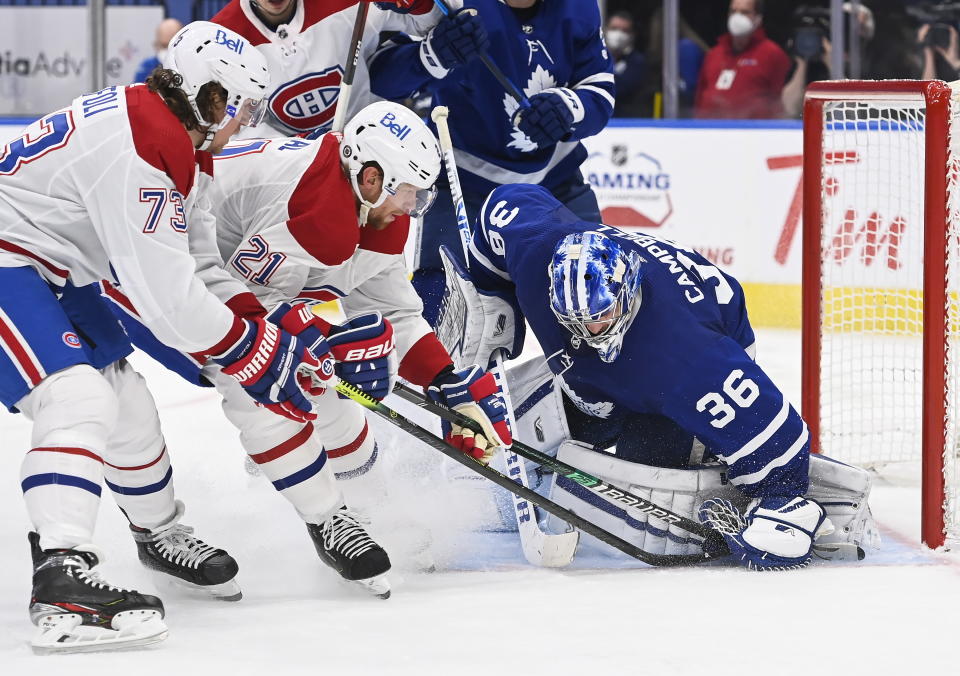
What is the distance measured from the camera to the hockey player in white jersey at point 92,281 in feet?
7.03

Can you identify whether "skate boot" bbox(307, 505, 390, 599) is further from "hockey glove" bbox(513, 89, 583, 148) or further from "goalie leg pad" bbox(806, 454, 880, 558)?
"hockey glove" bbox(513, 89, 583, 148)

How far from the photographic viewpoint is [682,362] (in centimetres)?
261

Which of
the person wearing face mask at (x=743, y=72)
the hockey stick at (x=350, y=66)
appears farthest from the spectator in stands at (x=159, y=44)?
the hockey stick at (x=350, y=66)

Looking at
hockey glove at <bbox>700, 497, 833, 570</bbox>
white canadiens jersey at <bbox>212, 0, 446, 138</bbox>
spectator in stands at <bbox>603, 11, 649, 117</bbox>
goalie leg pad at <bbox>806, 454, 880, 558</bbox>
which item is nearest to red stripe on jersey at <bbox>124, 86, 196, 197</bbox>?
white canadiens jersey at <bbox>212, 0, 446, 138</bbox>

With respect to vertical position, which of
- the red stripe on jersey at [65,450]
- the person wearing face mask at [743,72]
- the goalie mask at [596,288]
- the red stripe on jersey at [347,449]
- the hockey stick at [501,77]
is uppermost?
the person wearing face mask at [743,72]

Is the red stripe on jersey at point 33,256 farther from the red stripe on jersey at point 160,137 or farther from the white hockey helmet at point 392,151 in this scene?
the white hockey helmet at point 392,151

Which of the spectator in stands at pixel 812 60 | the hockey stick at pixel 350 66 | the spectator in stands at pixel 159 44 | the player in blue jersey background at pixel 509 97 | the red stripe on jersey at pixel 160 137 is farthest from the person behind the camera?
the spectator in stands at pixel 159 44

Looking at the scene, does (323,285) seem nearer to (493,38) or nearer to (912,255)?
(493,38)

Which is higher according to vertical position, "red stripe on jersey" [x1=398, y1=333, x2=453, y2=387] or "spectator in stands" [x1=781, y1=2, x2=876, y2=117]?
"spectator in stands" [x1=781, y1=2, x2=876, y2=117]

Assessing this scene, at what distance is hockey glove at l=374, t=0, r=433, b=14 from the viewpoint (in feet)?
10.9

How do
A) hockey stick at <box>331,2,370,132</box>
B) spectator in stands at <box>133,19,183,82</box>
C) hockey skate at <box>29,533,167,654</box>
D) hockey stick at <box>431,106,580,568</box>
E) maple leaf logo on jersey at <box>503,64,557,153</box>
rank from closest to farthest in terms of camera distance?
hockey skate at <box>29,533,167,654</box>, hockey stick at <box>431,106,580,568</box>, hockey stick at <box>331,2,370,132</box>, maple leaf logo on jersey at <box>503,64,557,153</box>, spectator in stands at <box>133,19,183,82</box>

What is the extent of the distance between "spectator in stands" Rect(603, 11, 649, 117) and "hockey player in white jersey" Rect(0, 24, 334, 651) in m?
3.63

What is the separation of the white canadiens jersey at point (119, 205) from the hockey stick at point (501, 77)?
1.20 m

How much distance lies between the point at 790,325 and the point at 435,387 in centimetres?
312
